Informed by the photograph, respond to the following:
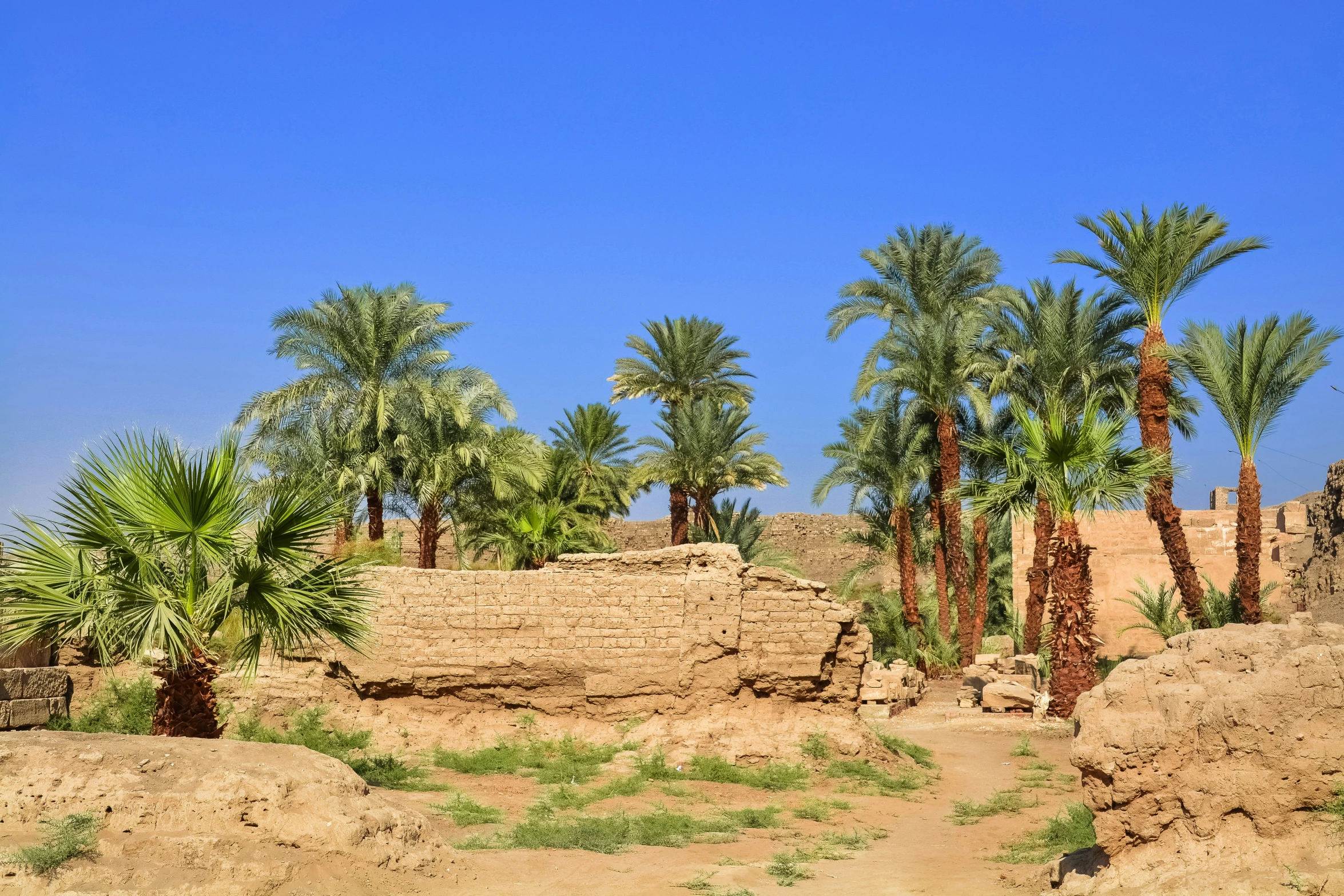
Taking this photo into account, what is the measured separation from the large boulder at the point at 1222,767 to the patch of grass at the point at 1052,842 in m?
1.61

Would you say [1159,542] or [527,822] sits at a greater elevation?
[1159,542]

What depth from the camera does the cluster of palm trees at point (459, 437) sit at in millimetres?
24453

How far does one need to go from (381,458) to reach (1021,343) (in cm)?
1447

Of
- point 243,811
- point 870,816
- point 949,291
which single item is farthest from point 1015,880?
point 949,291

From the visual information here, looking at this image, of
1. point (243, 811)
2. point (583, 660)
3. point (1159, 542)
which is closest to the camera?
point (243, 811)

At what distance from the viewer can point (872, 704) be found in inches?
803

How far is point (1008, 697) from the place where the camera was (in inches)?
756

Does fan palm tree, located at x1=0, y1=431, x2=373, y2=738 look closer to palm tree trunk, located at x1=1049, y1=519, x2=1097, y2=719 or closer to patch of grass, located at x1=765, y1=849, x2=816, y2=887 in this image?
patch of grass, located at x1=765, y1=849, x2=816, y2=887

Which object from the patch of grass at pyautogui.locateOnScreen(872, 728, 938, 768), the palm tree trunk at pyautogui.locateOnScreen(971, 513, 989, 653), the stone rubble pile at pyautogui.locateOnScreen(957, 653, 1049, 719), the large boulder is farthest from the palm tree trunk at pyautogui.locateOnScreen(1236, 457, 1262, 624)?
the large boulder

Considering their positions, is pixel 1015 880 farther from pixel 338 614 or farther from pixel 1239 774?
pixel 338 614

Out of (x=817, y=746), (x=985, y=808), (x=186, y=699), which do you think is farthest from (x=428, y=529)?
(x=985, y=808)

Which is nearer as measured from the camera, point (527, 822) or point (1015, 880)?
point (1015, 880)

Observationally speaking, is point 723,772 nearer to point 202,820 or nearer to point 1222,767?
point 202,820

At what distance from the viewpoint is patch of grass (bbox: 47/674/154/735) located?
12.7m
